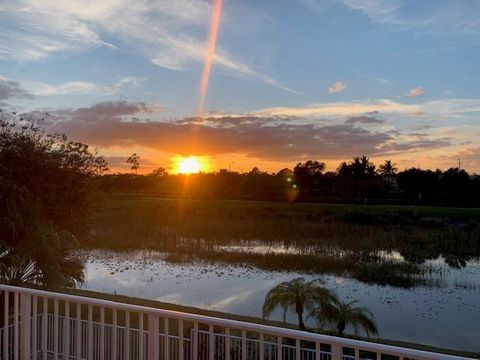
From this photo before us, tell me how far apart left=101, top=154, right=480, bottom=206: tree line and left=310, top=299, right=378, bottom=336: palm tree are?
42.8 m

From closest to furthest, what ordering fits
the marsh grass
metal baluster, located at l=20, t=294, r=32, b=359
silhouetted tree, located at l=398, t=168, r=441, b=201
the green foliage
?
metal baluster, located at l=20, t=294, r=32, b=359
the green foliage
the marsh grass
silhouetted tree, located at l=398, t=168, r=441, b=201

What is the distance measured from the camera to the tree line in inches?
2201

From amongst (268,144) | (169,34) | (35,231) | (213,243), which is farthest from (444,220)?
(35,231)

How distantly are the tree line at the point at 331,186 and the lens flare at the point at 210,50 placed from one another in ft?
108

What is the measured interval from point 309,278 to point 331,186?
42.9 m

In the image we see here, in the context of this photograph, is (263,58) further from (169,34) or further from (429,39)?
(429,39)

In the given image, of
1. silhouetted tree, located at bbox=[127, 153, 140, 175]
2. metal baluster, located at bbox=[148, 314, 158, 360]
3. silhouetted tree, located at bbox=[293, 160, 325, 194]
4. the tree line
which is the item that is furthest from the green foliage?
silhouetted tree, located at bbox=[127, 153, 140, 175]

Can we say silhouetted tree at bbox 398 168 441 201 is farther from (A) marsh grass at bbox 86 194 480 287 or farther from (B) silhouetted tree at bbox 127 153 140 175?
(B) silhouetted tree at bbox 127 153 140 175

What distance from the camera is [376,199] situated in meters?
57.8

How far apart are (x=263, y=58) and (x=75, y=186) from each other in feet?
27.0

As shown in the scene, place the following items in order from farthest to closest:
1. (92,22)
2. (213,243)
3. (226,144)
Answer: (226,144), (213,243), (92,22)

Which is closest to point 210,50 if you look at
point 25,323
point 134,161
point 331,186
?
point 25,323

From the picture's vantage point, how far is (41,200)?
11.0m

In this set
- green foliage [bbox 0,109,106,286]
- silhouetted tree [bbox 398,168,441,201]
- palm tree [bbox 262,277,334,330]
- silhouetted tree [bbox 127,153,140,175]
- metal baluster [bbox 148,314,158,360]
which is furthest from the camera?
silhouetted tree [bbox 127,153,140,175]
